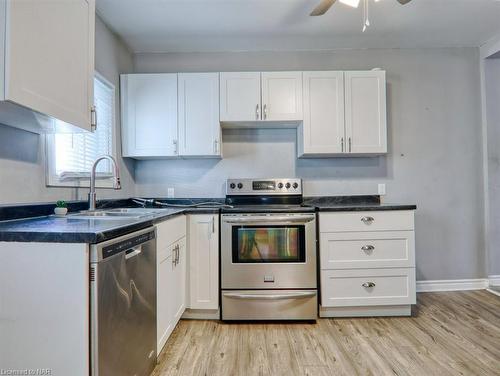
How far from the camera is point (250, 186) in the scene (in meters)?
2.71

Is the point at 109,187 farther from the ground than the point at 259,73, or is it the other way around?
the point at 259,73

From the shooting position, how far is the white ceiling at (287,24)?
215 centimetres

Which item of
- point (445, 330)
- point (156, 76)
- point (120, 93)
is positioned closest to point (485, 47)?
point (445, 330)

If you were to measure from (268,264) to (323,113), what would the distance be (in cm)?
141

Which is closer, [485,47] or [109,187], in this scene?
[109,187]

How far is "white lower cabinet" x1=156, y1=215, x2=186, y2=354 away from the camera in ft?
5.41

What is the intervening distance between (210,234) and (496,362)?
198 cm

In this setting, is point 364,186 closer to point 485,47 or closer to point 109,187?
point 485,47

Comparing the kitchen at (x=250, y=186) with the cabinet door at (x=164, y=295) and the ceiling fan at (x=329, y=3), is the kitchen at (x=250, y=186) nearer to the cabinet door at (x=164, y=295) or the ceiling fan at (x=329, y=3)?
the cabinet door at (x=164, y=295)

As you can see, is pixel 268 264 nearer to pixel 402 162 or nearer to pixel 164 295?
pixel 164 295

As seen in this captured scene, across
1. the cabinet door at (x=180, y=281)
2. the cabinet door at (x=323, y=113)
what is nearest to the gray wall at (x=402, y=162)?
the cabinet door at (x=323, y=113)

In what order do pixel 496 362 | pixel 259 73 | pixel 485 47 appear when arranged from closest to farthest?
pixel 496 362, pixel 259 73, pixel 485 47

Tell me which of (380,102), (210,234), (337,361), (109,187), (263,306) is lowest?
(337,361)

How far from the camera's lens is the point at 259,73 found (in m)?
2.53
